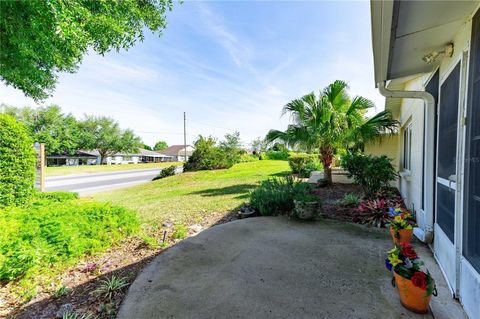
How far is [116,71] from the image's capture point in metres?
9.34

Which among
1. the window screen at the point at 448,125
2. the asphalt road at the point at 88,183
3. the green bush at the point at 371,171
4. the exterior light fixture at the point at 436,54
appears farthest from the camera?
the asphalt road at the point at 88,183

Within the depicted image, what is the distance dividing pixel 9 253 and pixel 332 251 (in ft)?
12.6

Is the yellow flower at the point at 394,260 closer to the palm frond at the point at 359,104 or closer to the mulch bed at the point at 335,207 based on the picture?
the mulch bed at the point at 335,207

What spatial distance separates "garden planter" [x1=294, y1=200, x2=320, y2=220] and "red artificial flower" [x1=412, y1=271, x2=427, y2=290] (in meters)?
2.59

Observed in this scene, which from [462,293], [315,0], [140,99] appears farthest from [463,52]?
[140,99]

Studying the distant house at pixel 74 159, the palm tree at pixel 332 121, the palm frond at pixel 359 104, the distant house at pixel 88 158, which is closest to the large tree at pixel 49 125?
the distant house at pixel 88 158

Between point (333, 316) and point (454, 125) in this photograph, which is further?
point (454, 125)

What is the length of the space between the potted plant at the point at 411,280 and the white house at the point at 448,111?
0.94 ft

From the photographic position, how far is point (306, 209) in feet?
14.6

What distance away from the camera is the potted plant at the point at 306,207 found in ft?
14.6

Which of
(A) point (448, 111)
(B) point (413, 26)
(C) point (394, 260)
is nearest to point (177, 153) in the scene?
(A) point (448, 111)

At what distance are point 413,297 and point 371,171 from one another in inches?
163

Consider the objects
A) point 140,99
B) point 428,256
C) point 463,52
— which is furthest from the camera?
point 140,99

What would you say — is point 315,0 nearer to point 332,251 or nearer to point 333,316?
point 332,251
